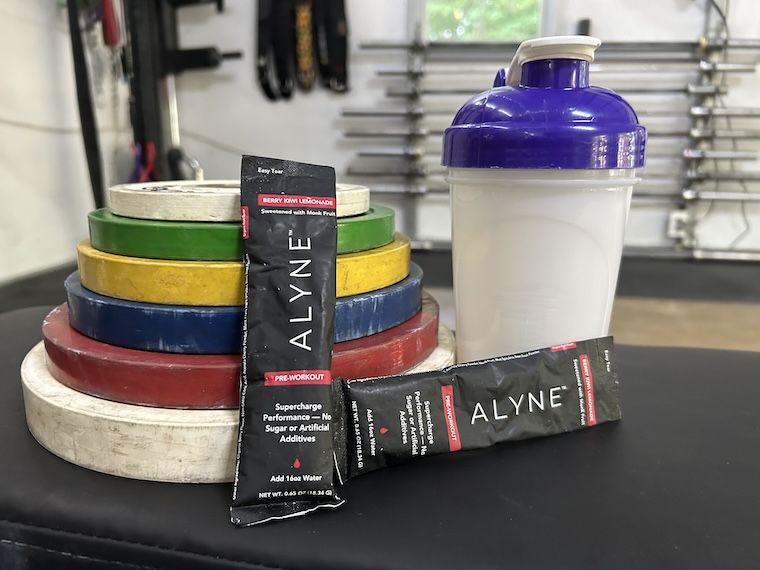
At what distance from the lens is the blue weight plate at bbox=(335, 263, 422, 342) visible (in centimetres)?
47

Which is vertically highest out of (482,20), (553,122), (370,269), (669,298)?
(482,20)

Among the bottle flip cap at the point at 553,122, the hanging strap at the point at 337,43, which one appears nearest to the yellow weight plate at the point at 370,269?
the bottle flip cap at the point at 553,122

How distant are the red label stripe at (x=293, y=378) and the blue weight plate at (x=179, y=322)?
59 mm

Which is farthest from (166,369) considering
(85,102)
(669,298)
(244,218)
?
(669,298)

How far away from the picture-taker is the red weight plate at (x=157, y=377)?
0.42 m

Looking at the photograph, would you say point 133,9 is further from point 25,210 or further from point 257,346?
point 257,346

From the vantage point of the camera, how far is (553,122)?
1.53 feet

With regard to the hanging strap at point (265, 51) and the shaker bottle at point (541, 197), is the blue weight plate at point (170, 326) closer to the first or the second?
the shaker bottle at point (541, 197)

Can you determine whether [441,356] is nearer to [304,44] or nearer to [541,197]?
[541,197]

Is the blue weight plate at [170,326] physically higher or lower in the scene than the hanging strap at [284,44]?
lower

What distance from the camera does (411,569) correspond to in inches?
13.3

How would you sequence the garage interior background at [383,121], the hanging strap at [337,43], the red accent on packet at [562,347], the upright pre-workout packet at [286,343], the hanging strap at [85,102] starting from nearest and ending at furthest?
the upright pre-workout packet at [286,343], the red accent on packet at [562,347], the hanging strap at [85,102], the garage interior background at [383,121], the hanging strap at [337,43]

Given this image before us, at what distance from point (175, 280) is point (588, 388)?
1.19 ft

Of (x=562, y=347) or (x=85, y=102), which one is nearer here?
(x=562, y=347)
